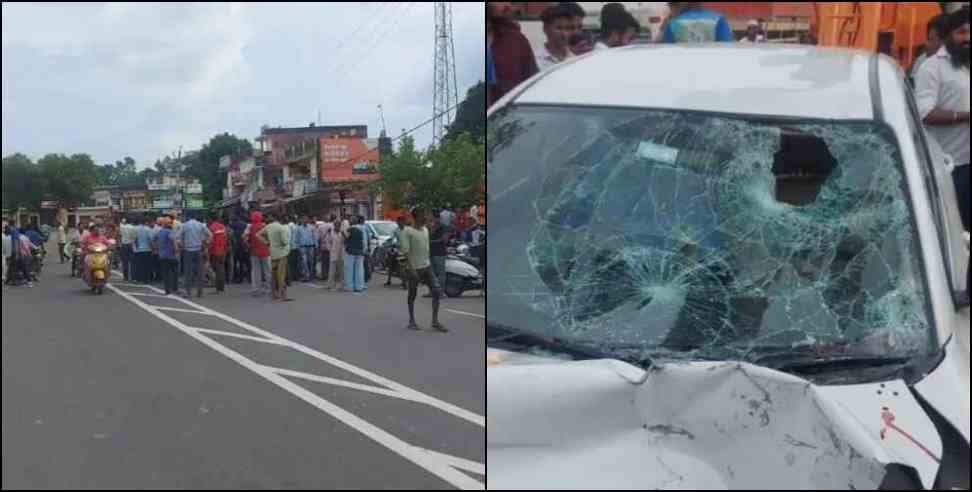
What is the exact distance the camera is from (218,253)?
1356mm

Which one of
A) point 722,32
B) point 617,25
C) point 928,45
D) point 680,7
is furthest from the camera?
point 928,45

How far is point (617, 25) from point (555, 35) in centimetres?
64

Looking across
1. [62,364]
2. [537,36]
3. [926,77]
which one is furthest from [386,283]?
[926,77]

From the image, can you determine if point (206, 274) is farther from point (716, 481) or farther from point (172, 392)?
point (716, 481)

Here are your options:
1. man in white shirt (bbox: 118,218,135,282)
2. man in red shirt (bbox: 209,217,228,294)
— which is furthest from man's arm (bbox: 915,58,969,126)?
man in white shirt (bbox: 118,218,135,282)

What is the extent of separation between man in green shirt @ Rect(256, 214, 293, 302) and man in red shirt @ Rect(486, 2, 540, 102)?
2.98 ft

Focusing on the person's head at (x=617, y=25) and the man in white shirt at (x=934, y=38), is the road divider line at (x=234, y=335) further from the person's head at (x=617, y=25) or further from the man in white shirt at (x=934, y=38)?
the man in white shirt at (x=934, y=38)

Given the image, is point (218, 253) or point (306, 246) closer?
point (218, 253)

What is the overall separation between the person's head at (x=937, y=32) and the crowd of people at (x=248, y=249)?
3.81m

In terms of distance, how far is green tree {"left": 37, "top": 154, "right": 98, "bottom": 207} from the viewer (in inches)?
43.4

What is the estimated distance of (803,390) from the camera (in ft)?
5.37

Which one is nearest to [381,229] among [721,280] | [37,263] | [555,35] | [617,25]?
[37,263]

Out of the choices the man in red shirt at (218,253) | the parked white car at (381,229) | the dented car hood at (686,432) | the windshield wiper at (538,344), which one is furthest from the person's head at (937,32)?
the man in red shirt at (218,253)

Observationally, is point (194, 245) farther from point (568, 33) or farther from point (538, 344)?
point (568, 33)
